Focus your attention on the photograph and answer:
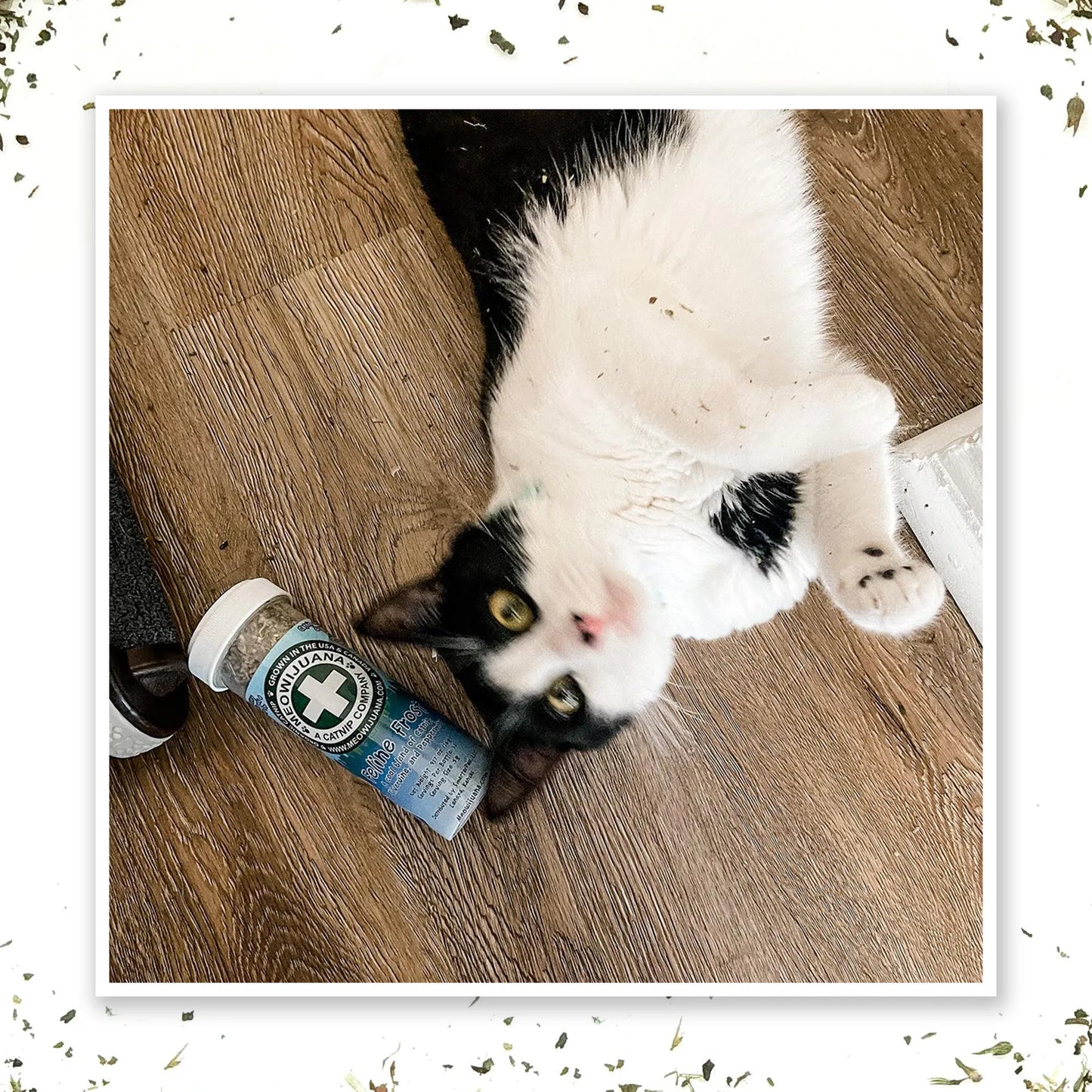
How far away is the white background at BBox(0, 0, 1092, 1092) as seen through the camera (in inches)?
28.1

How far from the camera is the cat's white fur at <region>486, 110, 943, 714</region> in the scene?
0.71 metres

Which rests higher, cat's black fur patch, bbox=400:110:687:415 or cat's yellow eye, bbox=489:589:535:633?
cat's black fur patch, bbox=400:110:687:415

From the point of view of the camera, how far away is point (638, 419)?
0.74 meters

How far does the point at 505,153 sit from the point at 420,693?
23.6 inches

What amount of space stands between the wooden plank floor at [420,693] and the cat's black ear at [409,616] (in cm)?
2

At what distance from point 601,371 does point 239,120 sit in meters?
0.48
